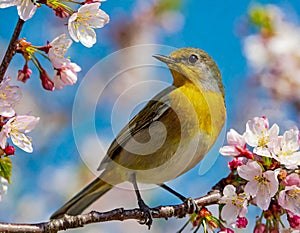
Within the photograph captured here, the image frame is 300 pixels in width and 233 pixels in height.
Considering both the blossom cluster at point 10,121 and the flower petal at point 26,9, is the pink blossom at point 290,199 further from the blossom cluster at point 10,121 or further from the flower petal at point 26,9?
the flower petal at point 26,9

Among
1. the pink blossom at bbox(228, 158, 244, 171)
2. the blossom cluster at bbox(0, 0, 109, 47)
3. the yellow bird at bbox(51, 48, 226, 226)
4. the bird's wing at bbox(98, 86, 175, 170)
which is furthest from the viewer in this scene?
the bird's wing at bbox(98, 86, 175, 170)

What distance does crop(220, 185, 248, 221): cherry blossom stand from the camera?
270 centimetres

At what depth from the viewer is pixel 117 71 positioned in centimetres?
627

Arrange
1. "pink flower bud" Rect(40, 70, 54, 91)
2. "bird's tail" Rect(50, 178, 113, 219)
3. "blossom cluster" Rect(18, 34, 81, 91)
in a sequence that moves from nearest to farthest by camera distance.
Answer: "blossom cluster" Rect(18, 34, 81, 91)
"pink flower bud" Rect(40, 70, 54, 91)
"bird's tail" Rect(50, 178, 113, 219)

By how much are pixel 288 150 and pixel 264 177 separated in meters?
0.17

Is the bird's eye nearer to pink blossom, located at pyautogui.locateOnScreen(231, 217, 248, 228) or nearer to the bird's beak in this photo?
the bird's beak

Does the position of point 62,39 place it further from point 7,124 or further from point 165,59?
point 165,59

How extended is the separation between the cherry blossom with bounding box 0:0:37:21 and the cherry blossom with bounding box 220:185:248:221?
1198 mm

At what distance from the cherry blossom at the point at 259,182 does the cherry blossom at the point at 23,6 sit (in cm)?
118

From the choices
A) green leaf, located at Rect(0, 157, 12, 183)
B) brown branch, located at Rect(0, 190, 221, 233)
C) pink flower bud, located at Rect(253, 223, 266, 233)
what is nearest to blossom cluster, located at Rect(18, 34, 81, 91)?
green leaf, located at Rect(0, 157, 12, 183)

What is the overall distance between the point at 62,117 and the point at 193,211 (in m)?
3.95

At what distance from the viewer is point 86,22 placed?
252 centimetres

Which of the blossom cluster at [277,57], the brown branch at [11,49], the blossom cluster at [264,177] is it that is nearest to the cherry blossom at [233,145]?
the blossom cluster at [264,177]

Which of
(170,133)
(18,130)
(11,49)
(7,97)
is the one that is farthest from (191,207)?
(11,49)
